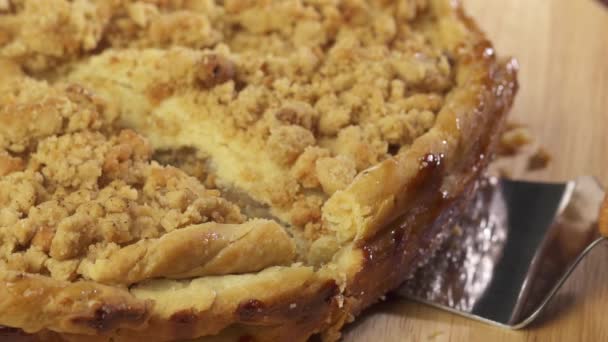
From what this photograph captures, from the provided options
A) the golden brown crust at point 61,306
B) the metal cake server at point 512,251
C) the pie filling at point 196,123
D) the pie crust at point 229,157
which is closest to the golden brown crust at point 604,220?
the metal cake server at point 512,251

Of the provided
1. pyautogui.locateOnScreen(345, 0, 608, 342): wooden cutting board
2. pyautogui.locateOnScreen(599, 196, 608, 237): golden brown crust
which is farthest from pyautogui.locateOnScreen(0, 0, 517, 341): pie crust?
pyautogui.locateOnScreen(599, 196, 608, 237): golden brown crust

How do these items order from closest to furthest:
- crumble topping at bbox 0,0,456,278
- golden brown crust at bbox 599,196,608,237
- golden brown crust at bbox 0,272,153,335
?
1. golden brown crust at bbox 0,272,153,335
2. crumble topping at bbox 0,0,456,278
3. golden brown crust at bbox 599,196,608,237

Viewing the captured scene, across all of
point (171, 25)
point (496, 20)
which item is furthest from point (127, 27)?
point (496, 20)

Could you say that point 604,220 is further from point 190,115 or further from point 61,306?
point 61,306

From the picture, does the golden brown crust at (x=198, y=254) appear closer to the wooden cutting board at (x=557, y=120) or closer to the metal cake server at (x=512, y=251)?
the wooden cutting board at (x=557, y=120)

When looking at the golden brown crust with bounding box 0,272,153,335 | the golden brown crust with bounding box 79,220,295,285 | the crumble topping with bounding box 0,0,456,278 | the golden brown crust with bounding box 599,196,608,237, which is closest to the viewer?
the golden brown crust with bounding box 0,272,153,335

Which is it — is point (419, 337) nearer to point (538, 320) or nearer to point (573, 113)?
point (538, 320)

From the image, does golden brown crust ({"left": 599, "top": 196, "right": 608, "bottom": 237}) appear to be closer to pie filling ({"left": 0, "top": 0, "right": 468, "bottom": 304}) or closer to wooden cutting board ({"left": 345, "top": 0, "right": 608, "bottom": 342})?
wooden cutting board ({"left": 345, "top": 0, "right": 608, "bottom": 342})
